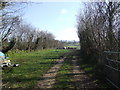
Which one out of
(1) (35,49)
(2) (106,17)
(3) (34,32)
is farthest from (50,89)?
(3) (34,32)

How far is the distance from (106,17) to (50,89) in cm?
729

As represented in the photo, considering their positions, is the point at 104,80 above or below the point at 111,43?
below

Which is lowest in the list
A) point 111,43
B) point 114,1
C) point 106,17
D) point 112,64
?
point 112,64

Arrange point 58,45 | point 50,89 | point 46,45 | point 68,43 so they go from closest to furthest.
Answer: point 50,89, point 46,45, point 58,45, point 68,43

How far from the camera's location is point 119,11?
9820 mm

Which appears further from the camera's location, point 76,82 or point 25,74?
point 25,74

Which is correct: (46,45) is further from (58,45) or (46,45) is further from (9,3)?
(9,3)

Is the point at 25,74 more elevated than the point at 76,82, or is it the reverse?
the point at 25,74

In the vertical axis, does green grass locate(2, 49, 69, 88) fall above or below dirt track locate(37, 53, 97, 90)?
above

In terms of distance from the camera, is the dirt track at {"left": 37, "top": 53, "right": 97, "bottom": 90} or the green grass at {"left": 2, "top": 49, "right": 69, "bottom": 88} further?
the green grass at {"left": 2, "top": 49, "right": 69, "bottom": 88}

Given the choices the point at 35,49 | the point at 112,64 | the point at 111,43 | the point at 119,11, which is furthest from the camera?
the point at 35,49

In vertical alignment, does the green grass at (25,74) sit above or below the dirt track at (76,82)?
above

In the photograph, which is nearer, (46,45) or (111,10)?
(111,10)

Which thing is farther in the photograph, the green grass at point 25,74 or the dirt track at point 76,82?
the green grass at point 25,74
